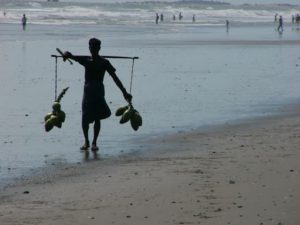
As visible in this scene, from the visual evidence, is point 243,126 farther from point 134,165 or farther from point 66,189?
point 66,189

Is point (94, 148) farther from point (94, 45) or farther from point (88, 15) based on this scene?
point (88, 15)

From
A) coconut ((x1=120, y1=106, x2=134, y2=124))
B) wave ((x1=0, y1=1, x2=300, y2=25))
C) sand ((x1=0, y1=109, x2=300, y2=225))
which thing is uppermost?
coconut ((x1=120, y1=106, x2=134, y2=124))

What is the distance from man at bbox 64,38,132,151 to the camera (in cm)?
1182

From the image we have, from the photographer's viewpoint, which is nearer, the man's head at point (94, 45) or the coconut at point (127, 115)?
the man's head at point (94, 45)

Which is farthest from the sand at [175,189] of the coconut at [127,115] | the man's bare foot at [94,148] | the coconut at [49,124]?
the coconut at [49,124]

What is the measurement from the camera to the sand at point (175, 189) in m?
7.63

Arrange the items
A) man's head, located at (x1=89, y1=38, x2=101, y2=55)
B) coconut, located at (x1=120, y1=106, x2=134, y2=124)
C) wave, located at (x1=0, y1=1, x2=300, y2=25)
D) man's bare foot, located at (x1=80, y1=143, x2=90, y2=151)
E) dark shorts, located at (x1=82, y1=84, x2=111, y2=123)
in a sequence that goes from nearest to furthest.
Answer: man's head, located at (x1=89, y1=38, x2=101, y2=55) → man's bare foot, located at (x1=80, y1=143, x2=90, y2=151) → dark shorts, located at (x1=82, y1=84, x2=111, y2=123) → coconut, located at (x1=120, y1=106, x2=134, y2=124) → wave, located at (x1=0, y1=1, x2=300, y2=25)

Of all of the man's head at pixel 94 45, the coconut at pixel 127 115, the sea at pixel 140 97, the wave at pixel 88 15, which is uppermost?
the man's head at pixel 94 45

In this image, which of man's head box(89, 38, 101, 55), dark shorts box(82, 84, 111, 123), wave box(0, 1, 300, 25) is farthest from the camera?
wave box(0, 1, 300, 25)

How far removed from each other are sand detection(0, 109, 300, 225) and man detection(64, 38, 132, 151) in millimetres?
860

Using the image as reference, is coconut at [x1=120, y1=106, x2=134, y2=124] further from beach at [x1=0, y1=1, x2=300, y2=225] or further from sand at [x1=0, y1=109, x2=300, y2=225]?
sand at [x1=0, y1=109, x2=300, y2=225]

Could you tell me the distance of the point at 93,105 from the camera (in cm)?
1205

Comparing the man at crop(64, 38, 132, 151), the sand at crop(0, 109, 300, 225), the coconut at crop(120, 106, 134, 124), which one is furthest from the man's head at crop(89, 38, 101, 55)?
the sand at crop(0, 109, 300, 225)

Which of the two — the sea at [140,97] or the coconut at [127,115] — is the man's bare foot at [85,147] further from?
the coconut at [127,115]
